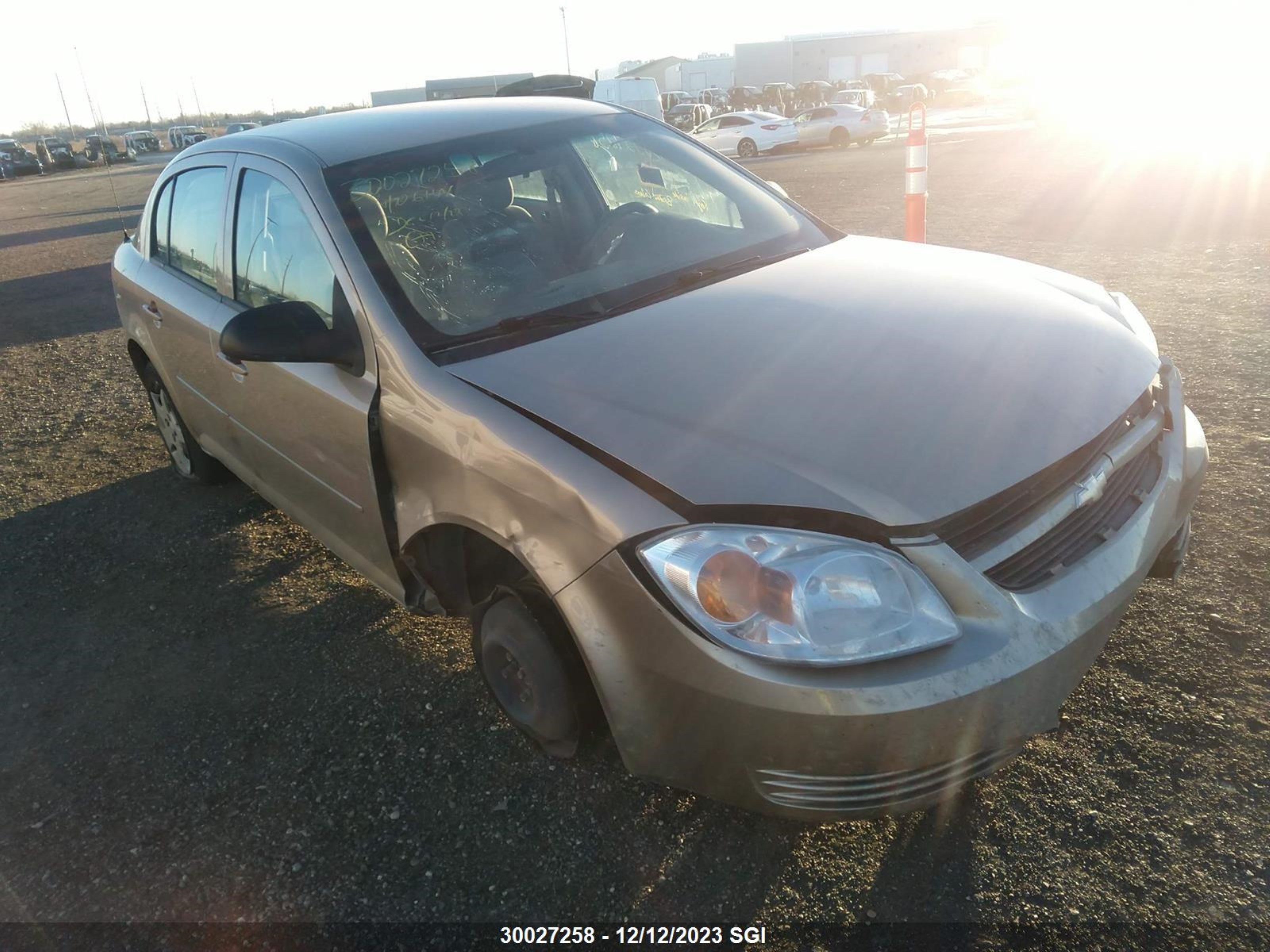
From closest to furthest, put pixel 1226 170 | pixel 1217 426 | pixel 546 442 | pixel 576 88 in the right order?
pixel 546 442, pixel 1217 426, pixel 576 88, pixel 1226 170

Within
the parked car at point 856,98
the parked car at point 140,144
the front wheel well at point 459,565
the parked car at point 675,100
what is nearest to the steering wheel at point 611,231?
the front wheel well at point 459,565

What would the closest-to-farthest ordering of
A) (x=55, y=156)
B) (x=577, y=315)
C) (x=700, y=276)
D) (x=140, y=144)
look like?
(x=577, y=315), (x=700, y=276), (x=55, y=156), (x=140, y=144)

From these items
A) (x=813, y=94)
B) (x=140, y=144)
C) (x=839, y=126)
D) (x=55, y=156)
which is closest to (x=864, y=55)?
(x=813, y=94)

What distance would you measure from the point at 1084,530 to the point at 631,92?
966 inches

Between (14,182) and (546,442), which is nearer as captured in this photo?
(546,442)

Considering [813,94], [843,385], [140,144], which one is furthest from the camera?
[140,144]

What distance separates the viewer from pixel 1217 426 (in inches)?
159

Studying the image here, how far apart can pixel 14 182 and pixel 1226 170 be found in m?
40.4

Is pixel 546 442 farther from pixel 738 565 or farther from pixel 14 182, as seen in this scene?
pixel 14 182

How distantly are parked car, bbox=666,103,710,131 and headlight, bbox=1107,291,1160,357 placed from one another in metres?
30.2

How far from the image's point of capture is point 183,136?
48.6m

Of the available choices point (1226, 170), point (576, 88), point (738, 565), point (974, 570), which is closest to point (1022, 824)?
point (974, 570)

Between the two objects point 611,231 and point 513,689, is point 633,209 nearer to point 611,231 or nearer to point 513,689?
point 611,231

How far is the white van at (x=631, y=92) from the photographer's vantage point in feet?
77.2
